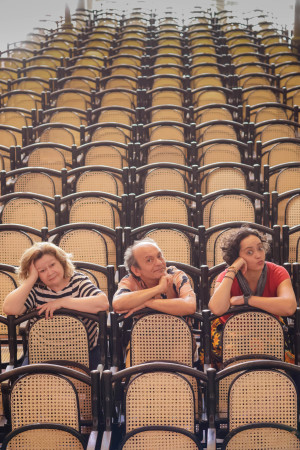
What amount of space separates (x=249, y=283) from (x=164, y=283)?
379mm

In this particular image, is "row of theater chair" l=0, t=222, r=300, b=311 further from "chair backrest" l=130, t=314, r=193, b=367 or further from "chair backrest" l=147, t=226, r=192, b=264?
"chair backrest" l=130, t=314, r=193, b=367

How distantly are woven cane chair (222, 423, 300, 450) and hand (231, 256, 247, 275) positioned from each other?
0.72 m

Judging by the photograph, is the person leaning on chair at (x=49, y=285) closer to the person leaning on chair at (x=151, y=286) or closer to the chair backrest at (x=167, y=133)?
the person leaning on chair at (x=151, y=286)

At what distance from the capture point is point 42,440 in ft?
6.85

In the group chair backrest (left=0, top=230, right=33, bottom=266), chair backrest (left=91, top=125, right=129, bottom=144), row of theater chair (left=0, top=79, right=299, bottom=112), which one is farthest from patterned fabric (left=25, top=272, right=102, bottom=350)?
row of theater chair (left=0, top=79, right=299, bottom=112)

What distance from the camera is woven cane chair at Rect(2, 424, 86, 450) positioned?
208 centimetres

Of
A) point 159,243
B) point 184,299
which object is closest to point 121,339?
point 184,299

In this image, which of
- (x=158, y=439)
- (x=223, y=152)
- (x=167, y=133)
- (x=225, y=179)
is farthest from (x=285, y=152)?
(x=158, y=439)

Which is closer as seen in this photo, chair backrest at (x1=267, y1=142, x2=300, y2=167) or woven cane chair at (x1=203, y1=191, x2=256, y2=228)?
woven cane chair at (x1=203, y1=191, x2=256, y2=228)

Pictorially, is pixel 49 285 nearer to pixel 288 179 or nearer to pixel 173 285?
pixel 173 285

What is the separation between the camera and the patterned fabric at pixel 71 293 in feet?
8.39

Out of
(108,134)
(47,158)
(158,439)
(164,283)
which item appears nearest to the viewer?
(158,439)

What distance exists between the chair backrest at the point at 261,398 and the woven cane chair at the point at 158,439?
0.63ft

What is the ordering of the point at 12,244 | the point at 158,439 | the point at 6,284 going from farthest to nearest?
the point at 12,244 → the point at 6,284 → the point at 158,439
